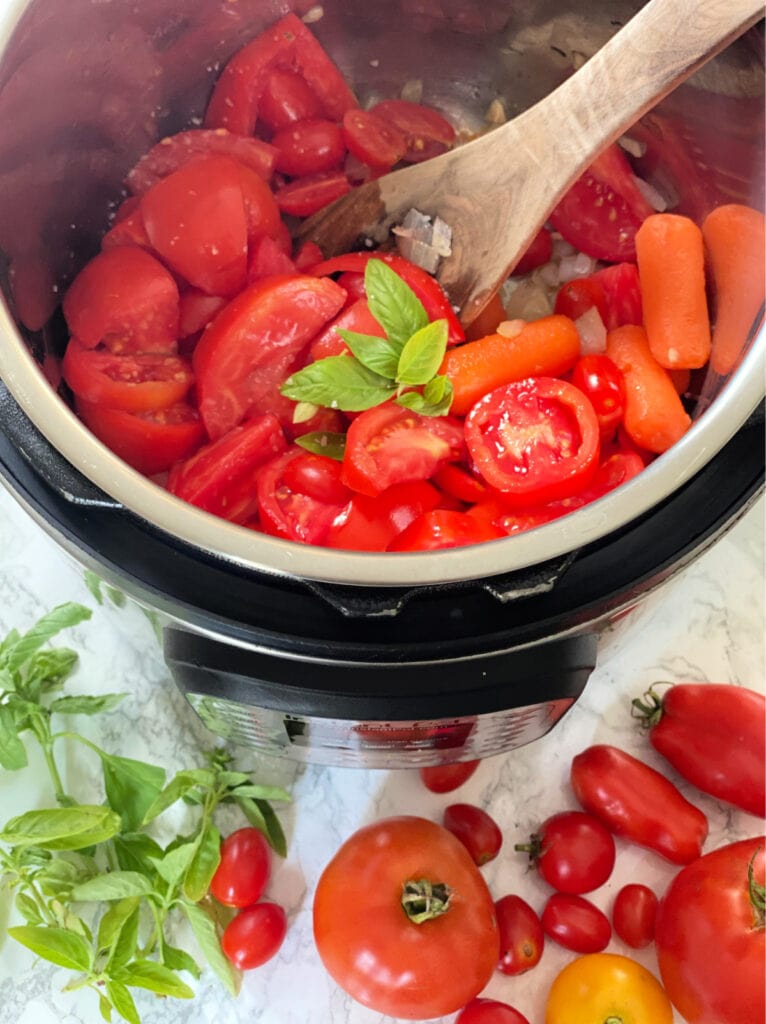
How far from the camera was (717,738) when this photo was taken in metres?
1.15

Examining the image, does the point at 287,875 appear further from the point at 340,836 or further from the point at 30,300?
the point at 30,300

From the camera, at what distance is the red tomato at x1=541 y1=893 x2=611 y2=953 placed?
1102 millimetres

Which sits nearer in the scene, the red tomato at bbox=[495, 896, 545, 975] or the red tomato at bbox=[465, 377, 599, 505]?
the red tomato at bbox=[465, 377, 599, 505]

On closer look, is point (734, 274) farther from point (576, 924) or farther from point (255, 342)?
point (576, 924)

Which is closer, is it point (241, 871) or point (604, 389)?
point (604, 389)

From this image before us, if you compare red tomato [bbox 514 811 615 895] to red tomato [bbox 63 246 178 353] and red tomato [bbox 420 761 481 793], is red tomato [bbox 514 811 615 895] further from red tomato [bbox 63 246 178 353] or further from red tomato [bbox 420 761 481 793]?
red tomato [bbox 63 246 178 353]

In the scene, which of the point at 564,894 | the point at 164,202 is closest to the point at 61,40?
the point at 164,202

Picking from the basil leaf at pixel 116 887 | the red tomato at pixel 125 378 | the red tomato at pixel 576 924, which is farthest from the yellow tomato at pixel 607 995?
the red tomato at pixel 125 378

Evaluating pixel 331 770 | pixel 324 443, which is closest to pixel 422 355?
pixel 324 443

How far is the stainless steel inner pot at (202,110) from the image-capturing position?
0.67 meters

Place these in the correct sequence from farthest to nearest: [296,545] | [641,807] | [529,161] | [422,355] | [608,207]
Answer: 1. [608,207]
2. [641,807]
3. [529,161]
4. [422,355]
5. [296,545]

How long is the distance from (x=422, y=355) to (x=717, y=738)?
0.62 meters

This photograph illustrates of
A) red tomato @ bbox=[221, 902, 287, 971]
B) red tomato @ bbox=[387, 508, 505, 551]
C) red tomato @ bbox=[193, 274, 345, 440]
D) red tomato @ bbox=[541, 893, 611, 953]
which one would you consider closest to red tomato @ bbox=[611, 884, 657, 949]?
red tomato @ bbox=[541, 893, 611, 953]

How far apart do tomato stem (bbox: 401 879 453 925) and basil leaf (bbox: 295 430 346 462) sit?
49 cm
